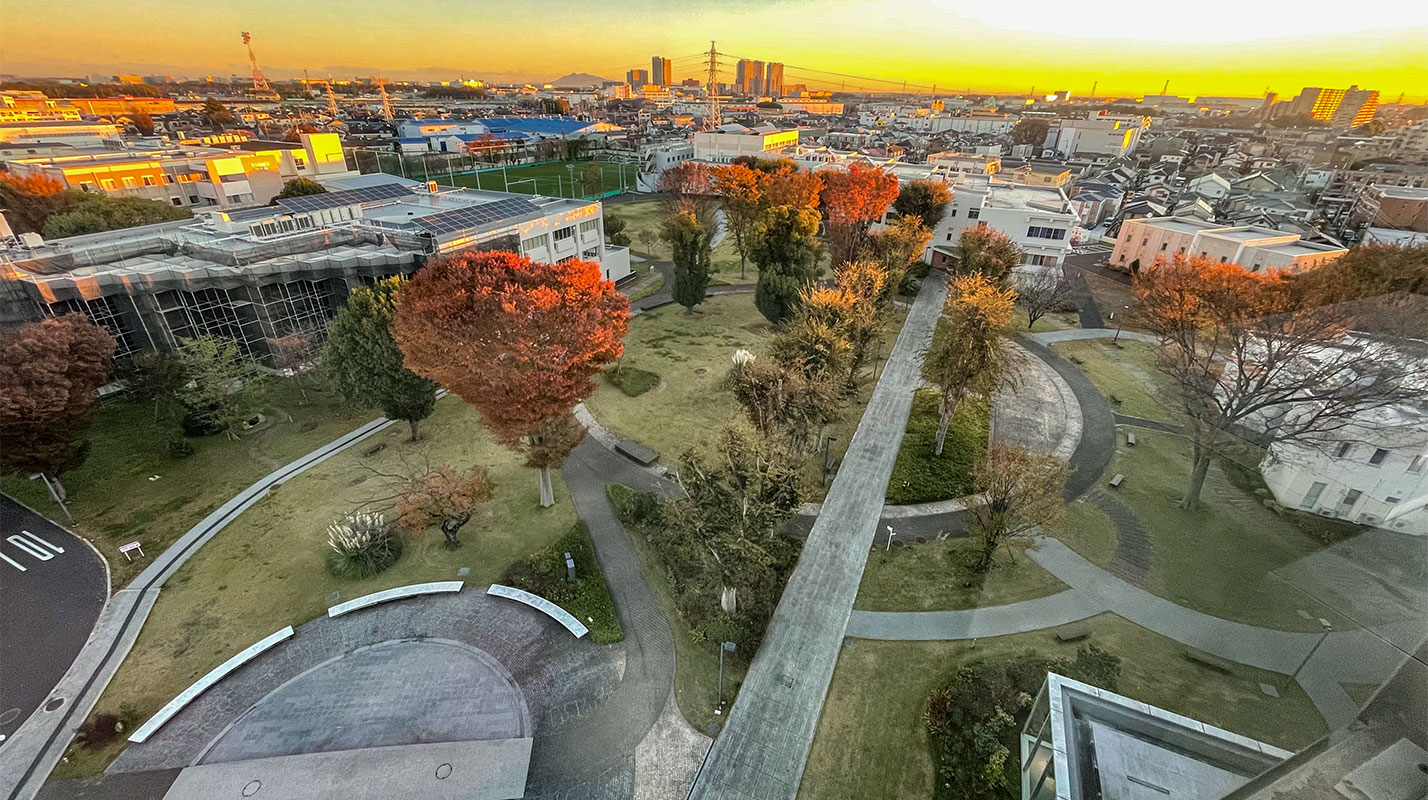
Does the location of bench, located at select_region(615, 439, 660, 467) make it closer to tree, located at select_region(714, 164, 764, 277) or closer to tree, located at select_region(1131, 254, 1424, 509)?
tree, located at select_region(1131, 254, 1424, 509)

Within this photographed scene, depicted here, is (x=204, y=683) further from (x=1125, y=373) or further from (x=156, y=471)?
(x=1125, y=373)

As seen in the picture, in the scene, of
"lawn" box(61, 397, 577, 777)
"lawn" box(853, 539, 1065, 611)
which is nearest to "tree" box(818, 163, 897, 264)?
"lawn" box(853, 539, 1065, 611)

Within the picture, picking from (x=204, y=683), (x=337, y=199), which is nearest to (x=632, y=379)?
(x=204, y=683)

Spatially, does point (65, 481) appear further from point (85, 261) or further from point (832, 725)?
point (832, 725)

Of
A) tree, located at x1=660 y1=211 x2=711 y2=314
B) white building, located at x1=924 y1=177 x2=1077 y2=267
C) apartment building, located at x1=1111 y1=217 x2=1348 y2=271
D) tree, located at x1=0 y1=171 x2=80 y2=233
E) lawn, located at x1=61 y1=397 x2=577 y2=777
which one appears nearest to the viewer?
lawn, located at x1=61 y1=397 x2=577 y2=777

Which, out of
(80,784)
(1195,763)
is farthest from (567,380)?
(1195,763)
